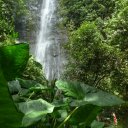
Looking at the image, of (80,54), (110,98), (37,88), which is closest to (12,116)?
(110,98)

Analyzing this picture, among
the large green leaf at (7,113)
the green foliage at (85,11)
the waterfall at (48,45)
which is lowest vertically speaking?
the waterfall at (48,45)

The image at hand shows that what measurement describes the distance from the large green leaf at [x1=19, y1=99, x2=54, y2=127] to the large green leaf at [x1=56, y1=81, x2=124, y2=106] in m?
0.17

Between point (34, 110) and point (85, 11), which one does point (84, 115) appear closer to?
point (34, 110)

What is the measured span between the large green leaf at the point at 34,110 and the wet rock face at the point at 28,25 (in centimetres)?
1290

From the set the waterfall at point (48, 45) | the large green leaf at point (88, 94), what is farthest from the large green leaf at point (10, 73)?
the waterfall at point (48, 45)

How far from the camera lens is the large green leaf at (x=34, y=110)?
1208mm

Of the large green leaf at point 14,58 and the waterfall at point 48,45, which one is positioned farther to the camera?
the waterfall at point 48,45

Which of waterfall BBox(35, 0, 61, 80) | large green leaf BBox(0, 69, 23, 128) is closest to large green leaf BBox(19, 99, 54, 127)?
large green leaf BBox(0, 69, 23, 128)

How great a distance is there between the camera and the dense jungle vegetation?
121cm

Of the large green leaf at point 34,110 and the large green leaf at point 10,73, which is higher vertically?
the large green leaf at point 10,73

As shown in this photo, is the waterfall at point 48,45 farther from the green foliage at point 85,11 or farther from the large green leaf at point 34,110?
the large green leaf at point 34,110

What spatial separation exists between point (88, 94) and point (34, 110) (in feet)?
0.96

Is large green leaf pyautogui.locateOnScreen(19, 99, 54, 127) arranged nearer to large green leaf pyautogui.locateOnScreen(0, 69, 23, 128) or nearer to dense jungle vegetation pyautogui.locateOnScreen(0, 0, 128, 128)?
dense jungle vegetation pyautogui.locateOnScreen(0, 0, 128, 128)

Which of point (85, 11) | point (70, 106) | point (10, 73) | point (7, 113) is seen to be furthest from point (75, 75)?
point (7, 113)
